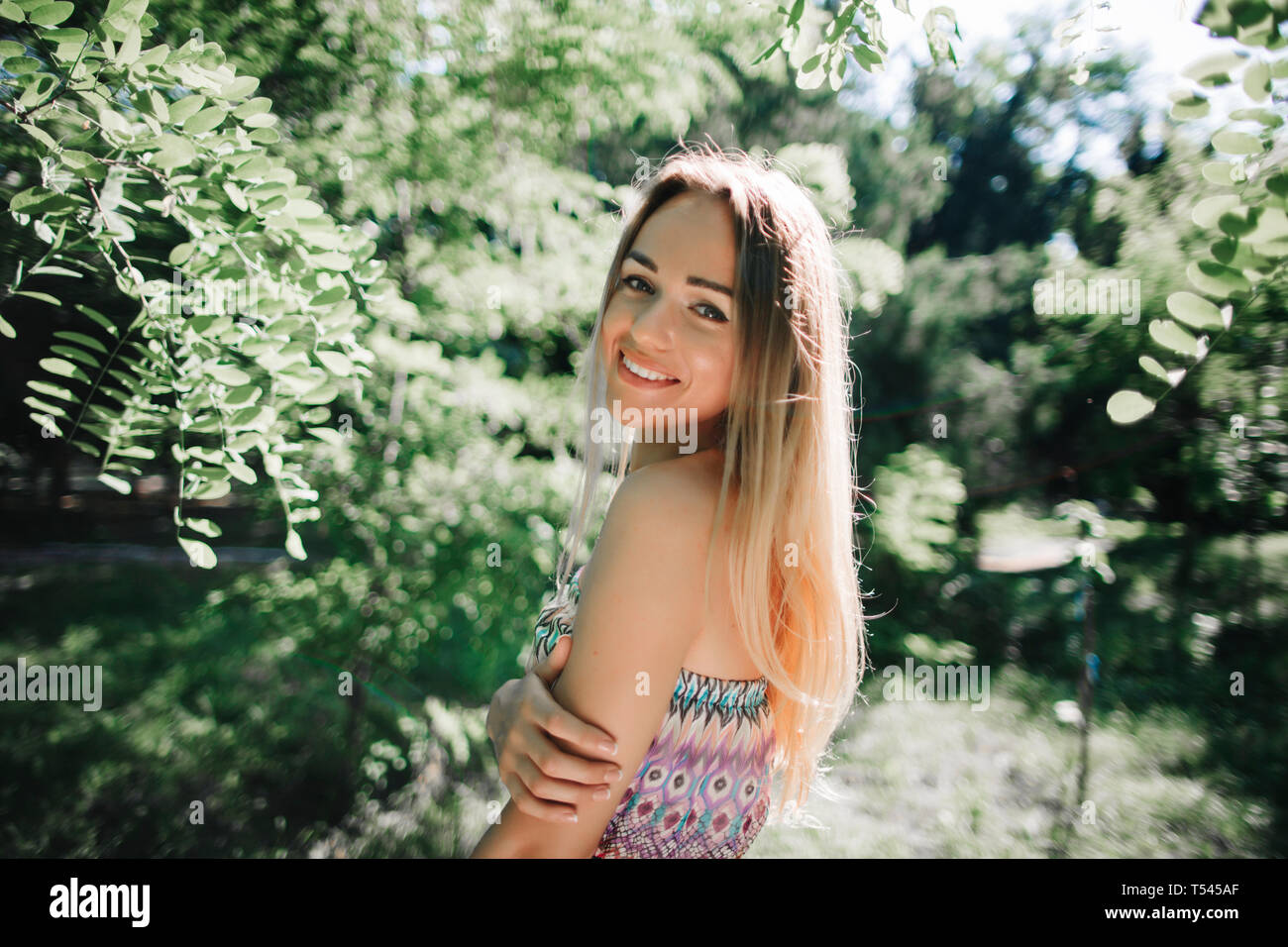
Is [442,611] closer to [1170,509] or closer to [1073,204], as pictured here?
[1170,509]

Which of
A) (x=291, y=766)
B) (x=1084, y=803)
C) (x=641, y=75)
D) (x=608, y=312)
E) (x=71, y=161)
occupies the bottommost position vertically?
(x=1084, y=803)

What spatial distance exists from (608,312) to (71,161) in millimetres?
826

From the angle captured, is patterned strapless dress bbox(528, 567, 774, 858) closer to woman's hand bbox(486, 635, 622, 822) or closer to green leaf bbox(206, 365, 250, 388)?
woman's hand bbox(486, 635, 622, 822)

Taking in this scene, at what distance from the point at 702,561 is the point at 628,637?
6.5 inches

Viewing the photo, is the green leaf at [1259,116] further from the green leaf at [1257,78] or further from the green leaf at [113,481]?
the green leaf at [113,481]

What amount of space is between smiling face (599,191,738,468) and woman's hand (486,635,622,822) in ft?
1.48

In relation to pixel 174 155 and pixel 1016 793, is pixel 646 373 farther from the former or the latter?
pixel 1016 793

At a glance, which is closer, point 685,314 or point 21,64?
point 21,64

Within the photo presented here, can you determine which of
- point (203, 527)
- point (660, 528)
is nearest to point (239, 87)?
point (203, 527)

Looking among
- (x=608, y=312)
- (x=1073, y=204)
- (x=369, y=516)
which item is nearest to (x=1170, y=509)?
(x=1073, y=204)

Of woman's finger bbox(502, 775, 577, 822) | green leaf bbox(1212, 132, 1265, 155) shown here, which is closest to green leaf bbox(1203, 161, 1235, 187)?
green leaf bbox(1212, 132, 1265, 155)

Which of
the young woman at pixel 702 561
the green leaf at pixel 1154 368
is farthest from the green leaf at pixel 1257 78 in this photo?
the young woman at pixel 702 561

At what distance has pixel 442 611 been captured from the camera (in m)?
4.01

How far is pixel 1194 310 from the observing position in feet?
2.63
